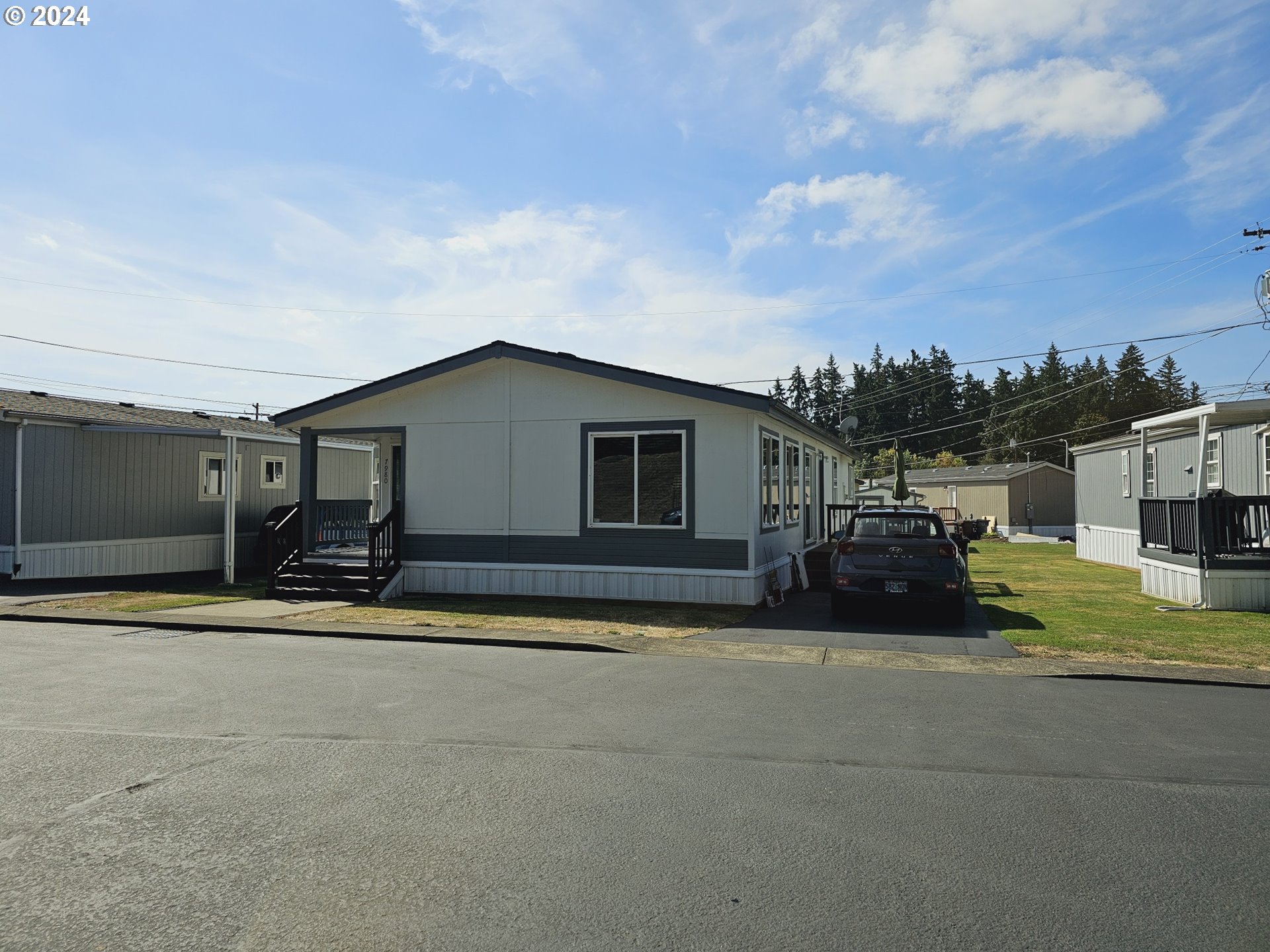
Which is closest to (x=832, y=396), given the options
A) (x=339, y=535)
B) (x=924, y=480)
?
(x=924, y=480)

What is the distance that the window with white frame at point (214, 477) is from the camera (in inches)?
817

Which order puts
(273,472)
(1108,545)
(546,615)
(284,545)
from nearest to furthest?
(546,615) < (284,545) < (273,472) < (1108,545)

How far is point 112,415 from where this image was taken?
20.0 metres

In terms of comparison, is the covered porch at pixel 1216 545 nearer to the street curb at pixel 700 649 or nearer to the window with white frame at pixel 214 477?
the street curb at pixel 700 649

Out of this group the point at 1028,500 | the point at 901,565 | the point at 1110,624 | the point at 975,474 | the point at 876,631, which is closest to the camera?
the point at 876,631

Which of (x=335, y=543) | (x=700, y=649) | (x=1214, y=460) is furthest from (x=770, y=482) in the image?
(x=1214, y=460)

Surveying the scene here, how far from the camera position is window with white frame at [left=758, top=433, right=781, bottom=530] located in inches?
592

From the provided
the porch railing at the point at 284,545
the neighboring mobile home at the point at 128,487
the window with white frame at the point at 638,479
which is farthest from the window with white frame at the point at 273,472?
the window with white frame at the point at 638,479

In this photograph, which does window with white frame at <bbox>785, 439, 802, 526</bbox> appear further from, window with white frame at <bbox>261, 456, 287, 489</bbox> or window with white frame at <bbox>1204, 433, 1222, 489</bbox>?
window with white frame at <bbox>261, 456, 287, 489</bbox>

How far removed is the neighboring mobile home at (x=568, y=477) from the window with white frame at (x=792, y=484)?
0.84 metres

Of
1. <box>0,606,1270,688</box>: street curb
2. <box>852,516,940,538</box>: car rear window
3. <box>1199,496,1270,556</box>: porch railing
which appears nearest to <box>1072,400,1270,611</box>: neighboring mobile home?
<box>1199,496,1270,556</box>: porch railing

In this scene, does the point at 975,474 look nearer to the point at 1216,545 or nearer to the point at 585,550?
the point at 1216,545

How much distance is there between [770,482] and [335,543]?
9268 mm

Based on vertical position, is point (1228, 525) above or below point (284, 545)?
above
